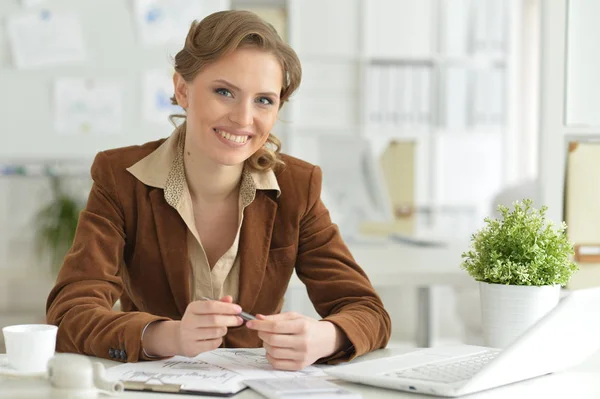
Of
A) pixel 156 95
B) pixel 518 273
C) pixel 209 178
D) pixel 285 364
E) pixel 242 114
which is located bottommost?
pixel 285 364

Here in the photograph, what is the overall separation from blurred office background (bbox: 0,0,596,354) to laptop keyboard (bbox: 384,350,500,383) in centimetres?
137

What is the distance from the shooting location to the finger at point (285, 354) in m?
1.23

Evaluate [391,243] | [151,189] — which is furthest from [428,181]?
[151,189]

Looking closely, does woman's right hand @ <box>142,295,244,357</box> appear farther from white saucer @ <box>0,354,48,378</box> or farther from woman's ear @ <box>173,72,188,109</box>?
woman's ear @ <box>173,72,188,109</box>

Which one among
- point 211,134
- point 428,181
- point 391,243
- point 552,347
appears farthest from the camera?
point 428,181

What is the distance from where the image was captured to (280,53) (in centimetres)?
151

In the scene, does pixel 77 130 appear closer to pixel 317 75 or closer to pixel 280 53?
pixel 317 75

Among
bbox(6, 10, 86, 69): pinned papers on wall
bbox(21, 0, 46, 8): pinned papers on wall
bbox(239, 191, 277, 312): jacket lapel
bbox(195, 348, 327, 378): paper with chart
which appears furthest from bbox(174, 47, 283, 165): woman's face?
bbox(21, 0, 46, 8): pinned papers on wall

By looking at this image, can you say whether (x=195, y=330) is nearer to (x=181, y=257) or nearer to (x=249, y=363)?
(x=249, y=363)

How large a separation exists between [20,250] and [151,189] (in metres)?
2.53

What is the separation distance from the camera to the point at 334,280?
1578mm

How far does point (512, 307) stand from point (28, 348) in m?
0.77

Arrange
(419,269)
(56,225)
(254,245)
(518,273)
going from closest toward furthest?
(518,273), (254,245), (419,269), (56,225)

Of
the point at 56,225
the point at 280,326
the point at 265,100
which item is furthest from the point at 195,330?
the point at 56,225
